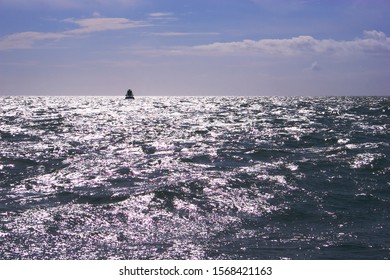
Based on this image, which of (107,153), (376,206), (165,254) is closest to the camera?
(165,254)

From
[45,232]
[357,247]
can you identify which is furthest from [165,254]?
[357,247]

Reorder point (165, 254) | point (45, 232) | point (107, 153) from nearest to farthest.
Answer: point (165, 254) < point (45, 232) < point (107, 153)

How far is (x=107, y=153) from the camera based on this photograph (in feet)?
69.2

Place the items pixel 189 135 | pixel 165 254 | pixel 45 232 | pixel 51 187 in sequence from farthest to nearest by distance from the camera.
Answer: pixel 189 135 → pixel 51 187 → pixel 45 232 → pixel 165 254

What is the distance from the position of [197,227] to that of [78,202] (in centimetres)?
396

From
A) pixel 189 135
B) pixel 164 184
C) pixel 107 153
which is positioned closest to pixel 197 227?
pixel 164 184

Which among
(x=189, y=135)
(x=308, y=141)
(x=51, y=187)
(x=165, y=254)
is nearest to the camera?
(x=165, y=254)

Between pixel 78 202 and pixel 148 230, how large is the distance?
3218 mm

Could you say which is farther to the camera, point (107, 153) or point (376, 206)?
point (107, 153)

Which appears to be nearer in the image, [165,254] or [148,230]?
[165,254]

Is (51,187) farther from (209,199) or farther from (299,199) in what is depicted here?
(299,199)

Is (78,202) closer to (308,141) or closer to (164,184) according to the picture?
(164,184)

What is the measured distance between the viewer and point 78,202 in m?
11.4

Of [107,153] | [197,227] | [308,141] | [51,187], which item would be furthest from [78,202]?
[308,141]
